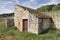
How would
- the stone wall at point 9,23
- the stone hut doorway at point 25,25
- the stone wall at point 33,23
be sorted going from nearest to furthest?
the stone wall at point 33,23
the stone hut doorway at point 25,25
the stone wall at point 9,23

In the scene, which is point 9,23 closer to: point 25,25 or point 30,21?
point 25,25

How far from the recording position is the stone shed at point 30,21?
18.3 meters

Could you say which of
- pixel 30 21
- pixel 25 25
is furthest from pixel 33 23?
pixel 25 25

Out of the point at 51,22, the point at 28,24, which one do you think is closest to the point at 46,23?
the point at 51,22

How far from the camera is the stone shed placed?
18281mm

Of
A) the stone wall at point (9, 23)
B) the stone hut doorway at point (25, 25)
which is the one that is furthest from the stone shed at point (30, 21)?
the stone wall at point (9, 23)

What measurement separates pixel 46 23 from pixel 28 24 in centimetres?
258

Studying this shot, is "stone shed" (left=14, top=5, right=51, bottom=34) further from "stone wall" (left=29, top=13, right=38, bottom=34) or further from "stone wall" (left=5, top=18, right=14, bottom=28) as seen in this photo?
"stone wall" (left=5, top=18, right=14, bottom=28)

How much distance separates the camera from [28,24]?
19.5 m

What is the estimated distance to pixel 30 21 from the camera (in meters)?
19.2

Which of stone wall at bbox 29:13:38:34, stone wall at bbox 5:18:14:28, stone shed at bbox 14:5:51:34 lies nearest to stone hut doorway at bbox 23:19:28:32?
stone shed at bbox 14:5:51:34

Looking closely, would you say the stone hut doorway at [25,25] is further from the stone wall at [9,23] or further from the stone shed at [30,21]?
the stone wall at [9,23]

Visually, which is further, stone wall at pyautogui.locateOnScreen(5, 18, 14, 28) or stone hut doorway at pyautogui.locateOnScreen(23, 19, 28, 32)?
stone wall at pyautogui.locateOnScreen(5, 18, 14, 28)

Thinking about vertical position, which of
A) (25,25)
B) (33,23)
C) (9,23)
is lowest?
(25,25)
